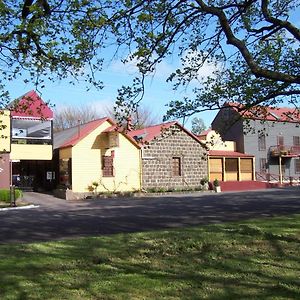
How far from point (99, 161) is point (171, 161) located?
656cm

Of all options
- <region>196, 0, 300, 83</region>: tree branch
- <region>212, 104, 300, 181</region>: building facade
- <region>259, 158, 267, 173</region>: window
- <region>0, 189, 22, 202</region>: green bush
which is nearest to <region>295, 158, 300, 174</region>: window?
<region>212, 104, 300, 181</region>: building facade

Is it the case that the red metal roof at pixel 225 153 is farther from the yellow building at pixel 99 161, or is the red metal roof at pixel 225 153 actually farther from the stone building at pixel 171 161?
the yellow building at pixel 99 161

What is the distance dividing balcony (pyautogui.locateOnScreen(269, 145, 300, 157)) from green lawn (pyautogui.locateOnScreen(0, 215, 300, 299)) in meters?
42.9

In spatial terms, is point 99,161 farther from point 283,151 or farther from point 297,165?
point 297,165

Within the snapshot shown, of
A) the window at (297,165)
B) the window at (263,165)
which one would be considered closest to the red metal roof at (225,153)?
the window at (263,165)

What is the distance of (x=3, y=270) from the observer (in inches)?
301

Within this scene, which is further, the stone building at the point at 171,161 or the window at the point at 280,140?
the window at the point at 280,140

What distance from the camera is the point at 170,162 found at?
130 feet

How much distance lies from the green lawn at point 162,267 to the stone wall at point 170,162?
27413mm

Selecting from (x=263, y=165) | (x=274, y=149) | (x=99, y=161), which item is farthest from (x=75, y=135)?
(x=274, y=149)

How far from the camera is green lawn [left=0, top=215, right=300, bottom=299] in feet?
20.8

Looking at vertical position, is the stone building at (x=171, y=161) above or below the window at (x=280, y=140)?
below

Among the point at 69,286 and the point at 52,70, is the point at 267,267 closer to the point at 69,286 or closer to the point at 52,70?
the point at 69,286

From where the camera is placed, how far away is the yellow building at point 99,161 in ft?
114
